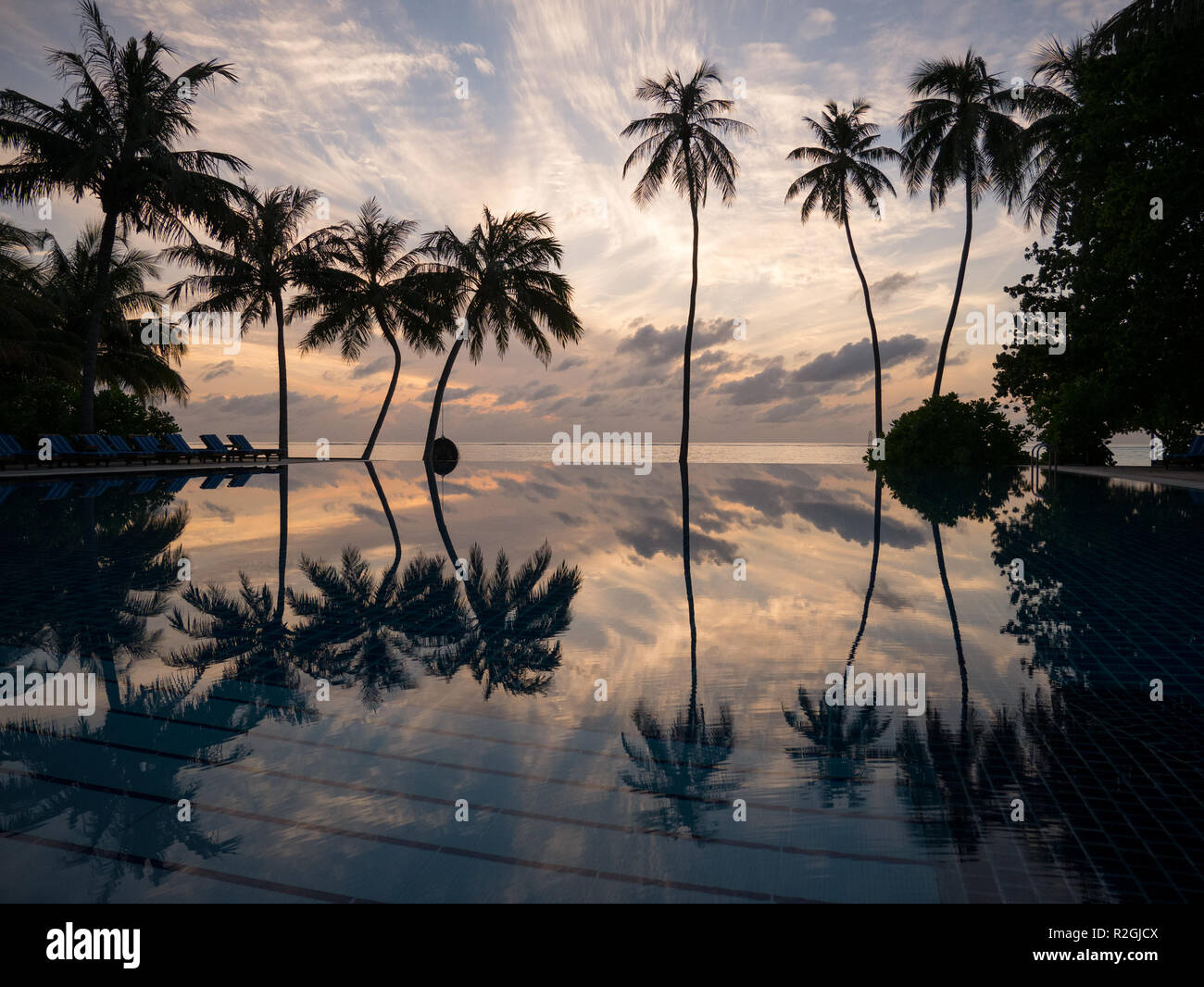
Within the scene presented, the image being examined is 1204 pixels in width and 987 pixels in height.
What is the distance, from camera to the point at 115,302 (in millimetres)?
26078

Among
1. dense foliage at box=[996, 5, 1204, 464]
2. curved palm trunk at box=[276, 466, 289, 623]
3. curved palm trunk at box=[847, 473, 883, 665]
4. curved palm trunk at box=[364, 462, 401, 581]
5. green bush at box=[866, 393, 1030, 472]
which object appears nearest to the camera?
curved palm trunk at box=[847, 473, 883, 665]

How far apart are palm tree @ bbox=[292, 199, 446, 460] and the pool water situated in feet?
59.6

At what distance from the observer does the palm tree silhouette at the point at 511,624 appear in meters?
4.50

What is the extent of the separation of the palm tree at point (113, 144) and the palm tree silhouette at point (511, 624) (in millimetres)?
16299

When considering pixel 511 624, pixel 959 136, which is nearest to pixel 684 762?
pixel 511 624

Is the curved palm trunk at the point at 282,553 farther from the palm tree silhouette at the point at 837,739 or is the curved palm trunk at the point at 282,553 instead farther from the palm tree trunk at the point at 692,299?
the palm tree trunk at the point at 692,299

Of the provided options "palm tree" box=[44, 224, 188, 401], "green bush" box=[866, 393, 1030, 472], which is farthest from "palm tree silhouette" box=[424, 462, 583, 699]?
"palm tree" box=[44, 224, 188, 401]

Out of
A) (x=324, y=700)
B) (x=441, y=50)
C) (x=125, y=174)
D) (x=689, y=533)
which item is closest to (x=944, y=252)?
(x=441, y=50)

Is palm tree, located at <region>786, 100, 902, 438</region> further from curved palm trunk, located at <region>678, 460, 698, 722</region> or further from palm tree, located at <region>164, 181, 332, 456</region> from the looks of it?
palm tree, located at <region>164, 181, 332, 456</region>

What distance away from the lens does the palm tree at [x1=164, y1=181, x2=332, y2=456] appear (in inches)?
969

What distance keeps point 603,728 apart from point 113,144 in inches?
861

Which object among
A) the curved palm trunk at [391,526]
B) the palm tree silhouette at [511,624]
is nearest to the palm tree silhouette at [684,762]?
the palm tree silhouette at [511,624]

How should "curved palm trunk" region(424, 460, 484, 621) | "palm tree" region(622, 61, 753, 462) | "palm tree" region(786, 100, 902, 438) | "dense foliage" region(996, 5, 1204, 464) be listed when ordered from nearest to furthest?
"curved palm trunk" region(424, 460, 484, 621)
"dense foliage" region(996, 5, 1204, 464)
"palm tree" region(622, 61, 753, 462)
"palm tree" region(786, 100, 902, 438)

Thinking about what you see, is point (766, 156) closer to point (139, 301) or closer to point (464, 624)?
point (139, 301)
